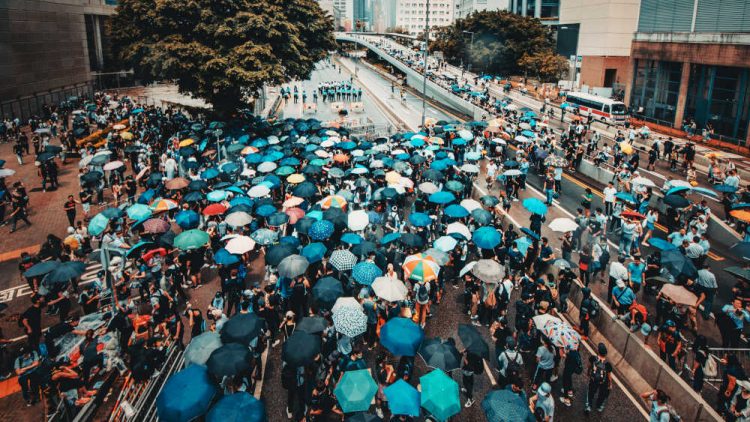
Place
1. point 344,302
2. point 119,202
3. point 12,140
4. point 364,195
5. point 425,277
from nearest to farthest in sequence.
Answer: point 344,302
point 425,277
point 364,195
point 119,202
point 12,140

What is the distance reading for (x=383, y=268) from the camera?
13367mm

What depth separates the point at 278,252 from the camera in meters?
12.9

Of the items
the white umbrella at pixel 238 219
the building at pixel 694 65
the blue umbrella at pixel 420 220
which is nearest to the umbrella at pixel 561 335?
the blue umbrella at pixel 420 220

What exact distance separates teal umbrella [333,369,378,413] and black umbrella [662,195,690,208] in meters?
14.7

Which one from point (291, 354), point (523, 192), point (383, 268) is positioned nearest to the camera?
point (291, 354)

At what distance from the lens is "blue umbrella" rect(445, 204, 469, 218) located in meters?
15.6

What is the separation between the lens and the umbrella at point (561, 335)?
9414mm

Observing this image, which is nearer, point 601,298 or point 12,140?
point 601,298

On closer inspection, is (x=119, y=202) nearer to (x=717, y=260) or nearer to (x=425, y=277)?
(x=425, y=277)

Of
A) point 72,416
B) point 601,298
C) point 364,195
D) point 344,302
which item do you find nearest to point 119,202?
point 364,195

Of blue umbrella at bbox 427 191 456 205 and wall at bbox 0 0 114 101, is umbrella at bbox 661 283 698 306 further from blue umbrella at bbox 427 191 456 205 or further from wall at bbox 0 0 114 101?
wall at bbox 0 0 114 101

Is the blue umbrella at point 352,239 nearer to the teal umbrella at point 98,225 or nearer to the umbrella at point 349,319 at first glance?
the umbrella at point 349,319

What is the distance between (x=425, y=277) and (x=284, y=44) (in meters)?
24.6

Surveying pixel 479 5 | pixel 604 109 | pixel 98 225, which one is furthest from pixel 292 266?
pixel 479 5
